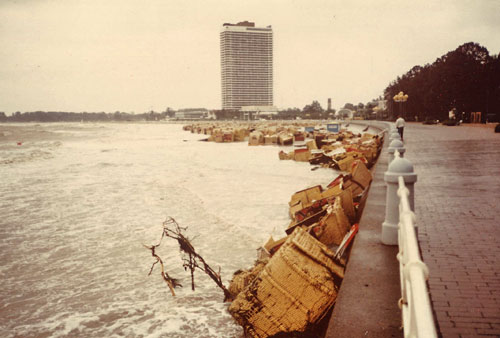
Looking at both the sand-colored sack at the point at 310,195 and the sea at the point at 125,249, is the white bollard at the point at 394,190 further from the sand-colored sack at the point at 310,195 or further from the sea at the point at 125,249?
the sand-colored sack at the point at 310,195

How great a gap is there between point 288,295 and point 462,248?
229 cm

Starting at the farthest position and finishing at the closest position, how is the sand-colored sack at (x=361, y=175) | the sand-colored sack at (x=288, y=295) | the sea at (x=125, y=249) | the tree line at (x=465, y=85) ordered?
the tree line at (x=465, y=85) < the sand-colored sack at (x=361, y=175) < the sea at (x=125, y=249) < the sand-colored sack at (x=288, y=295)

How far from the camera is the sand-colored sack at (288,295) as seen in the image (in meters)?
4.01

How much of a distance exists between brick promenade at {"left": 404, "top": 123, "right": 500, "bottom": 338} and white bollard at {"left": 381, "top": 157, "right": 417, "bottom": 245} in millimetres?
442

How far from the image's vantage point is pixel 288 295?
159 inches

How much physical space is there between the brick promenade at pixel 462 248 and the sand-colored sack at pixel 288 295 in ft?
3.54

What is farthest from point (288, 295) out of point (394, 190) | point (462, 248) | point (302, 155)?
point (302, 155)

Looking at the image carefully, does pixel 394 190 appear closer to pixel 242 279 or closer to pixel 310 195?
pixel 242 279

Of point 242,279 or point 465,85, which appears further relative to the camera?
point 465,85

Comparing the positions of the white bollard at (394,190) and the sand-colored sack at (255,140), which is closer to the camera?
the white bollard at (394,190)

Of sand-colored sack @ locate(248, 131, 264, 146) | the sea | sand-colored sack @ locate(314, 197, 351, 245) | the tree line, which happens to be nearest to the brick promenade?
sand-colored sack @ locate(314, 197, 351, 245)

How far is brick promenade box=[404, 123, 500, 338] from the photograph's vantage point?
318cm

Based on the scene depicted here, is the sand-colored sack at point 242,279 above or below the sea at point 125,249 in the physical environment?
above

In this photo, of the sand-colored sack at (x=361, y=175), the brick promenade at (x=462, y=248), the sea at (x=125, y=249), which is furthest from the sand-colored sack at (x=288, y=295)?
the sand-colored sack at (x=361, y=175)
